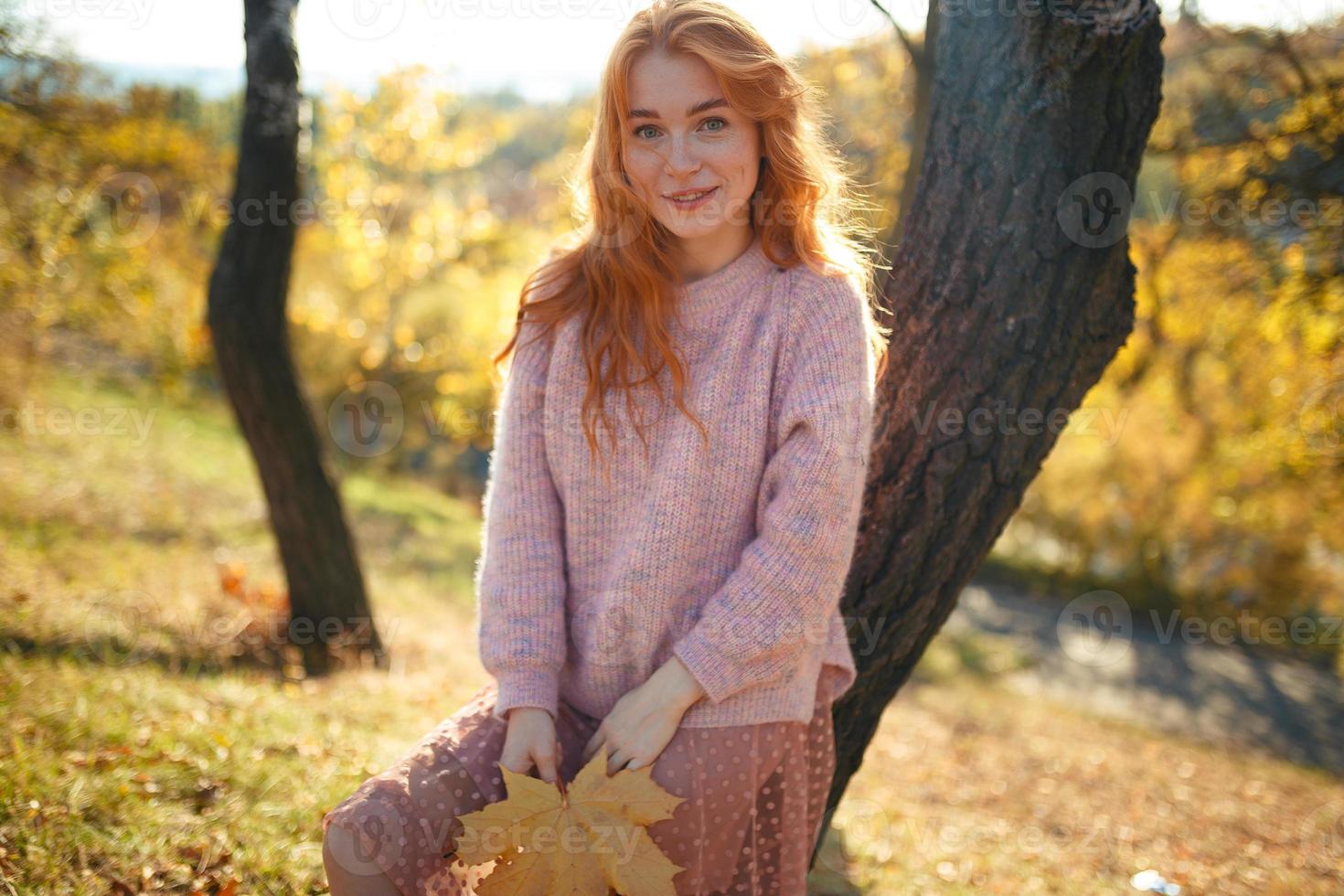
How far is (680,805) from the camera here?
1.70 meters

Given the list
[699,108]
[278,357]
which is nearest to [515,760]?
[699,108]

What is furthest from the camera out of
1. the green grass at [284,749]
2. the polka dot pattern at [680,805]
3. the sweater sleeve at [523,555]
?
the green grass at [284,749]

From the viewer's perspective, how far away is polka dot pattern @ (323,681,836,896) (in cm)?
161

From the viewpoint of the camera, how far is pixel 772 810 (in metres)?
1.85

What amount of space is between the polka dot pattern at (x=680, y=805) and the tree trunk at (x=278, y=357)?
2733 mm

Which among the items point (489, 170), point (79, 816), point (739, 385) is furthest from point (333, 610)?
point (489, 170)

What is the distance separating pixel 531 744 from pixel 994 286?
1407 mm

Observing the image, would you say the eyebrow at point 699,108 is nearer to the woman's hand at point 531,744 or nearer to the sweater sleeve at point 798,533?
the sweater sleeve at point 798,533

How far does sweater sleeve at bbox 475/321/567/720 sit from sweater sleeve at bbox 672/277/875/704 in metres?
0.28

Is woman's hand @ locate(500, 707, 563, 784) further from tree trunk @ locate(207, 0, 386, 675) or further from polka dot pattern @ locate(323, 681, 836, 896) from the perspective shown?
tree trunk @ locate(207, 0, 386, 675)

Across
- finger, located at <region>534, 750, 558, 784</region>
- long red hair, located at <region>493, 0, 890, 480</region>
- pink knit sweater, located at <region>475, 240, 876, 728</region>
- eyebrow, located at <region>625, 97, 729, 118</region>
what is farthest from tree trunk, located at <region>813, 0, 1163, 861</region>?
finger, located at <region>534, 750, 558, 784</region>

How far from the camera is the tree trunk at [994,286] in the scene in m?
2.09

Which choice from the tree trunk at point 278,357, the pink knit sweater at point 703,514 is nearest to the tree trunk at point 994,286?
the pink knit sweater at point 703,514

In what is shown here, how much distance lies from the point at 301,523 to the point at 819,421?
10.7ft
